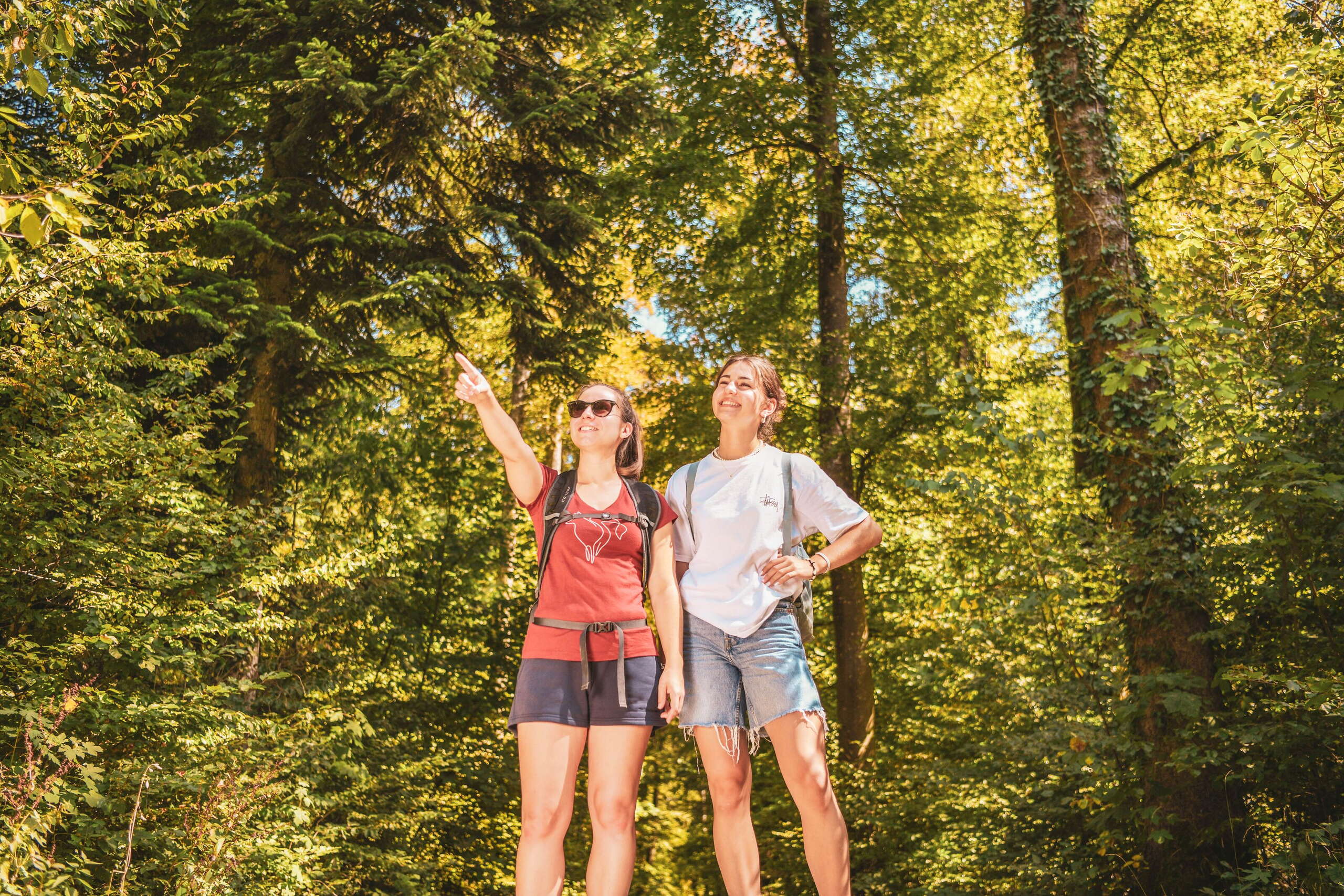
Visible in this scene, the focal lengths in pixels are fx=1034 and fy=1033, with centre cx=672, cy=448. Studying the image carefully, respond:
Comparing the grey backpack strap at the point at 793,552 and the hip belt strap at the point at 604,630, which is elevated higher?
the grey backpack strap at the point at 793,552

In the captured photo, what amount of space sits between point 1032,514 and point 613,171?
6.10 metres

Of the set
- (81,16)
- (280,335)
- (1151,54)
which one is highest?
(1151,54)

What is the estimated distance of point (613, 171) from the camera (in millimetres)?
10961

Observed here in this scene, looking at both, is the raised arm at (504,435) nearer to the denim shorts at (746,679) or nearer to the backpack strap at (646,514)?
the backpack strap at (646,514)

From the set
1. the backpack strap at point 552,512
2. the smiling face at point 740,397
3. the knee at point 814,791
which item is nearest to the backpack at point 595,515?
the backpack strap at point 552,512

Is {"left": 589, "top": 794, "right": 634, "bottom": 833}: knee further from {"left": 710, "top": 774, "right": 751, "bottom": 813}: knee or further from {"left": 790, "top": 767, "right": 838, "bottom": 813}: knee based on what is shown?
{"left": 790, "top": 767, "right": 838, "bottom": 813}: knee

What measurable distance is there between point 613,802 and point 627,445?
131 cm

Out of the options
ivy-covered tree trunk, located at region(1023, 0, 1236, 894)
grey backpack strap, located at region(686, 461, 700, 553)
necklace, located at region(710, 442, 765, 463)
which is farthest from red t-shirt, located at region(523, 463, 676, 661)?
ivy-covered tree trunk, located at region(1023, 0, 1236, 894)

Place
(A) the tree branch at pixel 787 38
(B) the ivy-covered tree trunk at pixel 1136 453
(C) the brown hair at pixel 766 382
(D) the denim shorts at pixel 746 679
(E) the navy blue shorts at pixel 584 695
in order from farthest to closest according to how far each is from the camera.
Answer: (A) the tree branch at pixel 787 38
(B) the ivy-covered tree trunk at pixel 1136 453
(C) the brown hair at pixel 766 382
(D) the denim shorts at pixel 746 679
(E) the navy blue shorts at pixel 584 695

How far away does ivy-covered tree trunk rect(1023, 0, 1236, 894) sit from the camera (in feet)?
19.4

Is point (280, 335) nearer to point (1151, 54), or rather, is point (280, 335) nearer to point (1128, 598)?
point (1128, 598)

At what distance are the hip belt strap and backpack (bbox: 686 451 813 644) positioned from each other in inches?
17.5

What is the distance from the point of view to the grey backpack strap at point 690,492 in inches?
150

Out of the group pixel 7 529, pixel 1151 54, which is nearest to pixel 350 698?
pixel 7 529
